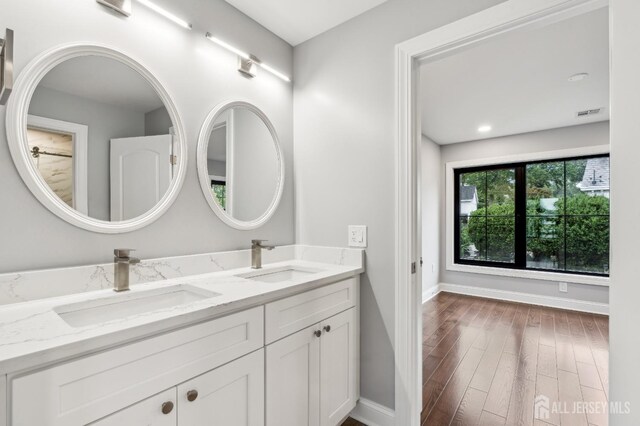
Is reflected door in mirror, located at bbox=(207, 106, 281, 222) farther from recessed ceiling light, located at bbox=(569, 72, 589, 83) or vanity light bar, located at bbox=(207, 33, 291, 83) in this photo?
recessed ceiling light, located at bbox=(569, 72, 589, 83)

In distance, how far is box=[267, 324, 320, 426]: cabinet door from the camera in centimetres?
124

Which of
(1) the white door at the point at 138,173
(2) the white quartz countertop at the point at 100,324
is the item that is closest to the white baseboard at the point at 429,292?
(2) the white quartz countertop at the point at 100,324

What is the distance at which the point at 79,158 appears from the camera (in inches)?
47.8

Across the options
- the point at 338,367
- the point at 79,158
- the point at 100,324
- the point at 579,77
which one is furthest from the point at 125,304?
the point at 579,77

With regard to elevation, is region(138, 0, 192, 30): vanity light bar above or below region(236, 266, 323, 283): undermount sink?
above

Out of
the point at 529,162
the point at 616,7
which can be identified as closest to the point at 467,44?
the point at 616,7

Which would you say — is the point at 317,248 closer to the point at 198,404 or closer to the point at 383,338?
the point at 383,338

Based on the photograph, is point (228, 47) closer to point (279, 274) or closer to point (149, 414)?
point (279, 274)

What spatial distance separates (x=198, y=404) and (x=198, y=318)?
0.93ft

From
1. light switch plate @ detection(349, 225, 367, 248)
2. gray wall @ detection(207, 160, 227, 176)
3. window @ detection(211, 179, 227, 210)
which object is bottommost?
light switch plate @ detection(349, 225, 367, 248)

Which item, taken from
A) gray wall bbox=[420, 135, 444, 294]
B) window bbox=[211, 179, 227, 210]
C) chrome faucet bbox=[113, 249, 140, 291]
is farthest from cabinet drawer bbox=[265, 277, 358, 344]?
gray wall bbox=[420, 135, 444, 294]

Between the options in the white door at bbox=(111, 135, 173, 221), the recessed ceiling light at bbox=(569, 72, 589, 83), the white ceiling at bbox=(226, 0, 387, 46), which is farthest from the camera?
the recessed ceiling light at bbox=(569, 72, 589, 83)

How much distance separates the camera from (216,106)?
1.67 metres

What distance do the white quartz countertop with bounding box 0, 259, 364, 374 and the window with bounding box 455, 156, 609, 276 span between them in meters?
4.02
